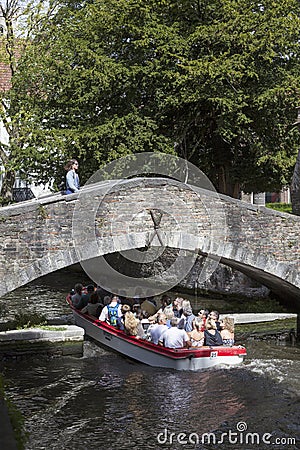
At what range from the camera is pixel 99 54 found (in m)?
17.7

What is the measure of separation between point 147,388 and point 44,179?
8.81 meters

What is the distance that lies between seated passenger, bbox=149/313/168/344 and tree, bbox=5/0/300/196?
527cm

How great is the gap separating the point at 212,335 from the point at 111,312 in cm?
260

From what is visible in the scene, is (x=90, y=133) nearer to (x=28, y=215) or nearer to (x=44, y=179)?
(x=44, y=179)

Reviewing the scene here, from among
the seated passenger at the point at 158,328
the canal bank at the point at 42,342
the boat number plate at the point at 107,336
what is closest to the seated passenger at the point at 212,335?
the seated passenger at the point at 158,328

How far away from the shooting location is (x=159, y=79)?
17.5 m

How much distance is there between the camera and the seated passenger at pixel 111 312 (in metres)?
14.2

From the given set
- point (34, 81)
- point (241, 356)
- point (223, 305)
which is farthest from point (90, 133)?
point (241, 356)

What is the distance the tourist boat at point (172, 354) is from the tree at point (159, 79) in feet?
17.1

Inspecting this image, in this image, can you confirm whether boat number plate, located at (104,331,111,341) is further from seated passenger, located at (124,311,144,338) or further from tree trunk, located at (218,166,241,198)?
tree trunk, located at (218,166,241,198)

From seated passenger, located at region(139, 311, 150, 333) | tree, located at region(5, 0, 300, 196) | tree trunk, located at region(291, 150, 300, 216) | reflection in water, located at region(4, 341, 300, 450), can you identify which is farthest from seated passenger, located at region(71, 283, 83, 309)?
tree trunk, located at region(291, 150, 300, 216)

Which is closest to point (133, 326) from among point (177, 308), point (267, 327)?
point (177, 308)

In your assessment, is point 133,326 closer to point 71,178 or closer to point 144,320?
point 144,320

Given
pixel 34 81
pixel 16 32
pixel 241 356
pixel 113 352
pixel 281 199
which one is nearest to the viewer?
pixel 241 356
